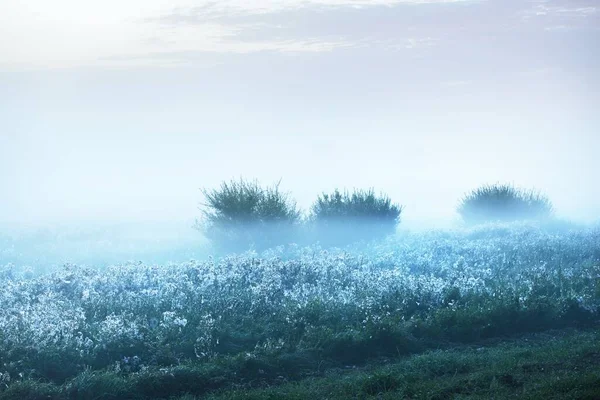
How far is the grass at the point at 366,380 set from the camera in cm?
1295

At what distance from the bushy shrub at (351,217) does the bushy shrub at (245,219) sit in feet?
7.38

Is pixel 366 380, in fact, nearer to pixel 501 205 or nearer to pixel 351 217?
pixel 351 217

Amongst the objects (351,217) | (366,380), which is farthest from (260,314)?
(351,217)

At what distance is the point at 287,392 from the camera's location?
13.3 m

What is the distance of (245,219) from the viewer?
109 feet

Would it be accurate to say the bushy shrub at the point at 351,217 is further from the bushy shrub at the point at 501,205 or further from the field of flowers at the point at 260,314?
the field of flowers at the point at 260,314

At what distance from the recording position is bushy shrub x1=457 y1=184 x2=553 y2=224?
48.4 metres

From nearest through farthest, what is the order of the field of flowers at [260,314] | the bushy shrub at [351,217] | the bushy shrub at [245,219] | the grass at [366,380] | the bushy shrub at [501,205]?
the grass at [366,380] < the field of flowers at [260,314] < the bushy shrub at [245,219] < the bushy shrub at [351,217] < the bushy shrub at [501,205]

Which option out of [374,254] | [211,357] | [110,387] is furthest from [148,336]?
[374,254]

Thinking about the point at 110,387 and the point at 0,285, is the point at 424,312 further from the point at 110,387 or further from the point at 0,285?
the point at 0,285

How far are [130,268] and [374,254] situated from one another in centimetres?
1051

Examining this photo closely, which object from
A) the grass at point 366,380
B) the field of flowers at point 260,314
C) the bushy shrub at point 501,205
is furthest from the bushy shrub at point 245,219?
the grass at point 366,380

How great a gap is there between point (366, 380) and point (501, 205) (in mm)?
36628

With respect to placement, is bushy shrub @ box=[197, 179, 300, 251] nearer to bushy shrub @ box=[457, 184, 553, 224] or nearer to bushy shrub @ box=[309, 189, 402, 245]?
bushy shrub @ box=[309, 189, 402, 245]
